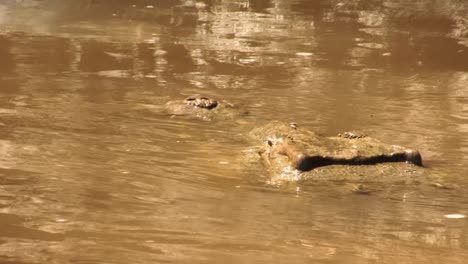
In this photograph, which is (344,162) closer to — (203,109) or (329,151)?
(329,151)

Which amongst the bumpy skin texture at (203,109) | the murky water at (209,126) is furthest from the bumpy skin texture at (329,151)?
the bumpy skin texture at (203,109)

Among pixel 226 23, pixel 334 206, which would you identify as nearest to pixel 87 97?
pixel 334 206

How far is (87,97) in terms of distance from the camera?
299 inches

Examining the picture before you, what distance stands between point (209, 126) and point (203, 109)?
28 centimetres

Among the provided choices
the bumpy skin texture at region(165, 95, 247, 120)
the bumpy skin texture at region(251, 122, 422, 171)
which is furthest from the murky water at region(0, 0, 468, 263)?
the bumpy skin texture at region(251, 122, 422, 171)

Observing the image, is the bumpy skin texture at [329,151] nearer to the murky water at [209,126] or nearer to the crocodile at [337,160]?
the crocodile at [337,160]

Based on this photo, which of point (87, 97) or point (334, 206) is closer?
point (334, 206)

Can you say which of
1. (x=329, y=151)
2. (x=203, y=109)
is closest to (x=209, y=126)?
(x=203, y=109)

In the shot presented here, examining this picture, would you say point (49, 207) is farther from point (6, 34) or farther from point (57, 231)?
point (6, 34)

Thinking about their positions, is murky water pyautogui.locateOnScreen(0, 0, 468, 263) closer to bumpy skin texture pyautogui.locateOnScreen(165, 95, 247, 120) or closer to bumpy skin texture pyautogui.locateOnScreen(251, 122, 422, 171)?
bumpy skin texture pyautogui.locateOnScreen(165, 95, 247, 120)

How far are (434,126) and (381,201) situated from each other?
197cm

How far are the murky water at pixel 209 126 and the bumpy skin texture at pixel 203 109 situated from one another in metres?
0.13

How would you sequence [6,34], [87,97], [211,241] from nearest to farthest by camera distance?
[211,241], [87,97], [6,34]

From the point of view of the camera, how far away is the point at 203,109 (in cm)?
709
